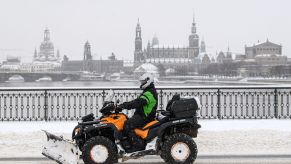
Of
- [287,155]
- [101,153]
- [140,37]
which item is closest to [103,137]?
[101,153]

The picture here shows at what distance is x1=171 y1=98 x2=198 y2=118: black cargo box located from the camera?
7367 millimetres

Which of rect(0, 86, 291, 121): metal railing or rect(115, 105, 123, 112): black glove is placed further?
rect(0, 86, 291, 121): metal railing

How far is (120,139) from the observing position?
289 inches

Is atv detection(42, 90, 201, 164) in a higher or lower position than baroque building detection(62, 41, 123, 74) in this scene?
lower

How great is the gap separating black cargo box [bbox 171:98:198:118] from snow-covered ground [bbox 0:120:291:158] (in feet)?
6.48

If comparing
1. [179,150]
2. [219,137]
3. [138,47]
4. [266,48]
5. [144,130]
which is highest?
[138,47]

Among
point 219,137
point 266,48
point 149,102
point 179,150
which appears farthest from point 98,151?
point 266,48

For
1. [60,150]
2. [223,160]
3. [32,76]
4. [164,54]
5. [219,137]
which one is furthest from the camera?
[164,54]

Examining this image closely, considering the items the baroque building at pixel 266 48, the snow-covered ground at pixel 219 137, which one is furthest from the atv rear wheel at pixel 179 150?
the baroque building at pixel 266 48

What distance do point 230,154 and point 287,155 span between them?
0.98 m

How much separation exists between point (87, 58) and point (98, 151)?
18503 centimetres

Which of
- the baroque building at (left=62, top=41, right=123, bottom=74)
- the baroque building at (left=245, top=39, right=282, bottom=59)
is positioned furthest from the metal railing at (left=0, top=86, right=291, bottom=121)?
the baroque building at (left=62, top=41, right=123, bottom=74)

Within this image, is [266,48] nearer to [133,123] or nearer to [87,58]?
[87,58]

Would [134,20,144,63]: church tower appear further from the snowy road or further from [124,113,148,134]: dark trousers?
[124,113,148,134]: dark trousers
